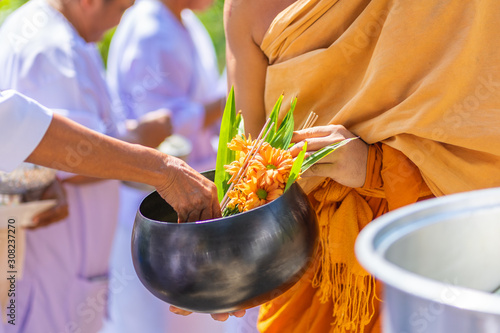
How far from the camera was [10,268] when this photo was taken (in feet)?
7.76

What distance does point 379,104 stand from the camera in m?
1.34

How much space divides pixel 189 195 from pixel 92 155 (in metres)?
0.22

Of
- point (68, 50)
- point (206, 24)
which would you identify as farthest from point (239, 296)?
point (206, 24)

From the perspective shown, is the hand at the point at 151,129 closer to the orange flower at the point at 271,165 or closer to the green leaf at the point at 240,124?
the green leaf at the point at 240,124

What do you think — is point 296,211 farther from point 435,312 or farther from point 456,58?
point 435,312

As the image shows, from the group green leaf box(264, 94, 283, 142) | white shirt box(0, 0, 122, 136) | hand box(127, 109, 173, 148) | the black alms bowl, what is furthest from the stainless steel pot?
hand box(127, 109, 173, 148)

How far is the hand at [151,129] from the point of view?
2.94m

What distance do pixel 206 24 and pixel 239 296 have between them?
558cm

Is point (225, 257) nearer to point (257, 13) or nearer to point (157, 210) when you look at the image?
point (157, 210)

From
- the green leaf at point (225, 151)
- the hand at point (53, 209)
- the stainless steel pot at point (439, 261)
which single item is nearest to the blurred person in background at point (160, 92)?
the hand at point (53, 209)

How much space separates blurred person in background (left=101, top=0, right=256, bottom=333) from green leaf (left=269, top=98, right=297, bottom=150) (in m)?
1.80

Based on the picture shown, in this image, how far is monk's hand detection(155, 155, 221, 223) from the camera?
1254mm

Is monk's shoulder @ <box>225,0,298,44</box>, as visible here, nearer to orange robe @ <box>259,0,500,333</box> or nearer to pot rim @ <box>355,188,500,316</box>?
orange robe @ <box>259,0,500,333</box>

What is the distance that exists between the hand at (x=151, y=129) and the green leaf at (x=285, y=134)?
1678 mm
